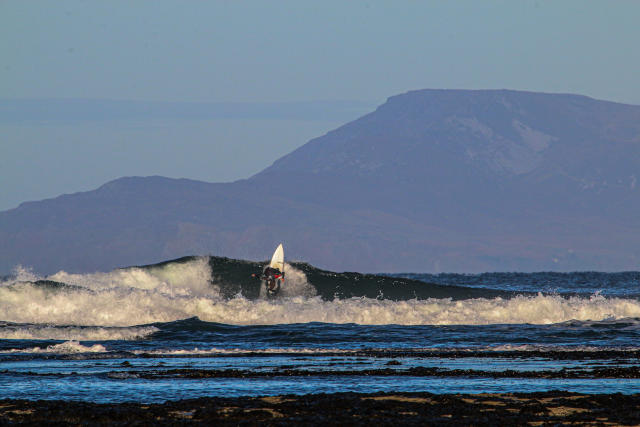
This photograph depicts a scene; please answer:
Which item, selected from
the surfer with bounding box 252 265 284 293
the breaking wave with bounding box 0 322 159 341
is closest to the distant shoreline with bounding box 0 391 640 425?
the breaking wave with bounding box 0 322 159 341

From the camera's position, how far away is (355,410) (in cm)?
1589

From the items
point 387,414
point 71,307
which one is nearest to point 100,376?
point 387,414

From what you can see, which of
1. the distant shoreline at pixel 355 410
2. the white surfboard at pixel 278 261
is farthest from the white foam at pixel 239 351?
the white surfboard at pixel 278 261

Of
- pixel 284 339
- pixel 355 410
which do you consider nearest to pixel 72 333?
pixel 284 339

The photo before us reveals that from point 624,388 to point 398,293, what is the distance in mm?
37582

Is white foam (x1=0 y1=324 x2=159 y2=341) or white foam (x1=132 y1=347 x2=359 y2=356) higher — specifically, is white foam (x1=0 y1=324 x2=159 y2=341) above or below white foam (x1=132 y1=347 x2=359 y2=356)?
above

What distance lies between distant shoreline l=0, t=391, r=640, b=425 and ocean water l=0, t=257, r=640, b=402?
3.44ft

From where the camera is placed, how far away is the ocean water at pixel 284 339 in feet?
63.9

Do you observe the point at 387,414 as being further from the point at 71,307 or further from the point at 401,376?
the point at 71,307

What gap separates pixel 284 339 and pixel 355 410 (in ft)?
51.5

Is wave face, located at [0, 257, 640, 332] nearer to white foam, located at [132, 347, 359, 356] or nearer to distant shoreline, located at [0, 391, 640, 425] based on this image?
white foam, located at [132, 347, 359, 356]

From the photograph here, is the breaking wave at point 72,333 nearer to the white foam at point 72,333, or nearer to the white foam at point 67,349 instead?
the white foam at point 72,333

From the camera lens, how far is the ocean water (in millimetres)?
19469

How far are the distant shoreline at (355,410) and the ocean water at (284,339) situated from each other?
3.44 ft
